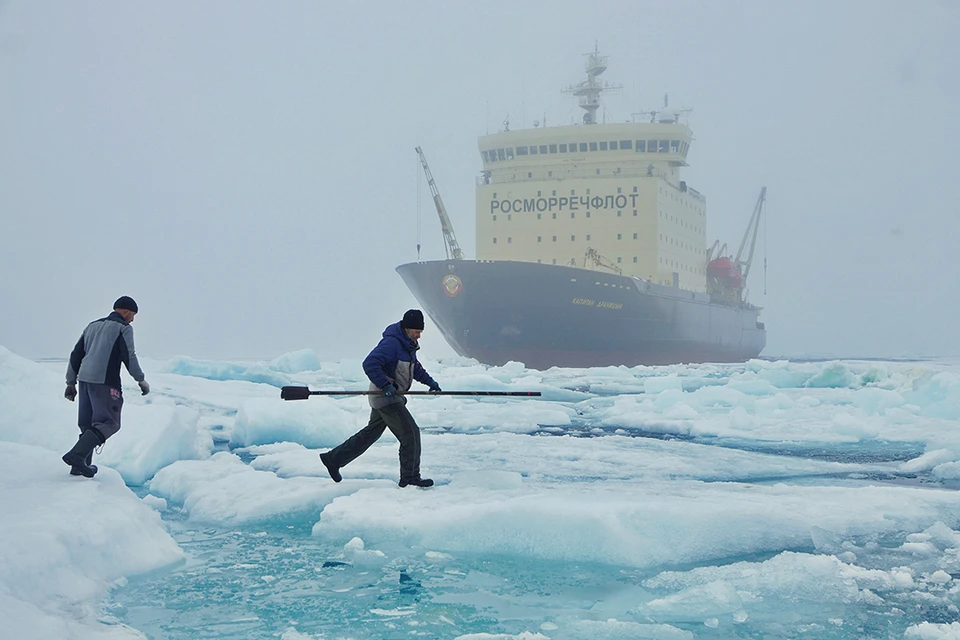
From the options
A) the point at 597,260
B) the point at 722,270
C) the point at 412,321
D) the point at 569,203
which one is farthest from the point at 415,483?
the point at 722,270

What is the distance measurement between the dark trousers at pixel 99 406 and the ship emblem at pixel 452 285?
24.9 meters

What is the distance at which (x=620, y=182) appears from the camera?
35.2m

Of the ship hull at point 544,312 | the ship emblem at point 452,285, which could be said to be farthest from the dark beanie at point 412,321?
the ship emblem at point 452,285

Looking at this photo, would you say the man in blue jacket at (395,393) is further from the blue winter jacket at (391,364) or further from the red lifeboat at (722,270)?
the red lifeboat at (722,270)

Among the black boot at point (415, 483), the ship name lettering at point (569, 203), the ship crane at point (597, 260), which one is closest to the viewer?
the black boot at point (415, 483)

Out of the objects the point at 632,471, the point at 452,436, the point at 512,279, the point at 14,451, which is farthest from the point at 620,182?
the point at 14,451

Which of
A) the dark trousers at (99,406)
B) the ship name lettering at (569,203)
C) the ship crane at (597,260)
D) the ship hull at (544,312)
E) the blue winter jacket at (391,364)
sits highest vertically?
the ship name lettering at (569,203)

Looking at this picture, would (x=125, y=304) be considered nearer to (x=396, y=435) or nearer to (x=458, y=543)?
(x=396, y=435)

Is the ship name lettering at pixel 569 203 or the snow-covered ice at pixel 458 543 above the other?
the ship name lettering at pixel 569 203

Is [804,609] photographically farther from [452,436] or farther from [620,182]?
[620,182]

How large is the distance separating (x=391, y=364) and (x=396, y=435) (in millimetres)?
522

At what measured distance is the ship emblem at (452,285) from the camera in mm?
30172

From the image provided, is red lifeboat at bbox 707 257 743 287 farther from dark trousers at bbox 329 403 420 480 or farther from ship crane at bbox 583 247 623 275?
dark trousers at bbox 329 403 420 480

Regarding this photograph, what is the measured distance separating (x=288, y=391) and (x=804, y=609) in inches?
150
